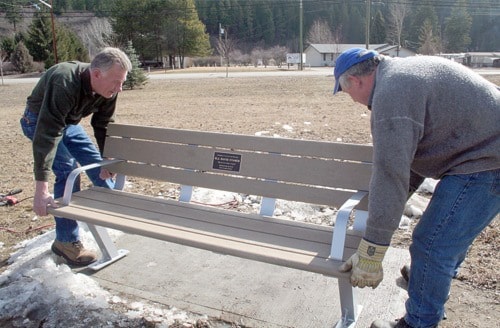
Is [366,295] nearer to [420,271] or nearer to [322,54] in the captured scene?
[420,271]

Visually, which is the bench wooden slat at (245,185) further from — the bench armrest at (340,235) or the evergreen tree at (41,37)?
the evergreen tree at (41,37)

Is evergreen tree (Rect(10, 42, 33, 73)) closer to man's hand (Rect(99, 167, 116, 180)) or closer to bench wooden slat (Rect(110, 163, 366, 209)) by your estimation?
man's hand (Rect(99, 167, 116, 180))

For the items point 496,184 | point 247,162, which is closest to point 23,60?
point 247,162

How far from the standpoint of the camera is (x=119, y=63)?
3.04 meters

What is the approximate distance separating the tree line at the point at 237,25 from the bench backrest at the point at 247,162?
2707 centimetres

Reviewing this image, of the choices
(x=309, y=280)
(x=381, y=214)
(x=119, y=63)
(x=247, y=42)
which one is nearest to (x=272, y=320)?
(x=309, y=280)

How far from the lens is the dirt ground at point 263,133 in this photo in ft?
10.0

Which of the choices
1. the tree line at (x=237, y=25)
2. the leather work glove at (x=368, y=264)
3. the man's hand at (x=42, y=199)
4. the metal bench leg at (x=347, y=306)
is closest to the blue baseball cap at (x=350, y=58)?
the leather work glove at (x=368, y=264)

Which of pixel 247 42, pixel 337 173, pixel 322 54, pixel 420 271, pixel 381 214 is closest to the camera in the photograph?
pixel 381 214

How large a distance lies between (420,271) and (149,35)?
198 feet

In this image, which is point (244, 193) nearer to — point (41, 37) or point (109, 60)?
point (109, 60)

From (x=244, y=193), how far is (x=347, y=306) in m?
1.00

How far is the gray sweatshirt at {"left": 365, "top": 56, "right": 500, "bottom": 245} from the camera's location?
6.40ft

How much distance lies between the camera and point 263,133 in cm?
773
